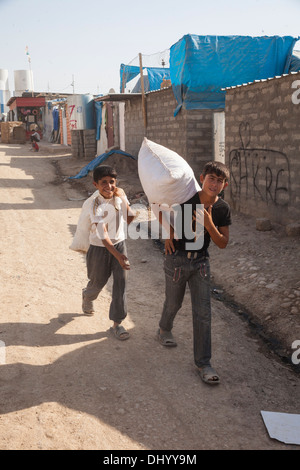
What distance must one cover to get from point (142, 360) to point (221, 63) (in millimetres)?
8312

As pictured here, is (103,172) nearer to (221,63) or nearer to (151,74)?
(221,63)

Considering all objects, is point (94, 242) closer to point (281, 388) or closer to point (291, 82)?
point (281, 388)

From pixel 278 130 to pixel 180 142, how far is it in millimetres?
3949

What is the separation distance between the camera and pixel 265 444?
2.55 meters

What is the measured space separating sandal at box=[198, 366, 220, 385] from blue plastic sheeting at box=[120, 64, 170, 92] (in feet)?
49.2

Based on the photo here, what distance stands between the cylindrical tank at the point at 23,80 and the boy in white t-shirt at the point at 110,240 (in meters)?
61.3

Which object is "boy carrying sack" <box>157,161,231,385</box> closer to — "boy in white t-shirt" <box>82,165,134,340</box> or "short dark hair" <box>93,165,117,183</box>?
"boy in white t-shirt" <box>82,165,134,340</box>

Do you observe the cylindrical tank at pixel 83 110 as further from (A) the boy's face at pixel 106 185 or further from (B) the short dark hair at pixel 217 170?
(B) the short dark hair at pixel 217 170

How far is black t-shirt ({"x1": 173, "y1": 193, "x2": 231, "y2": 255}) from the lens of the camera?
3.08 m

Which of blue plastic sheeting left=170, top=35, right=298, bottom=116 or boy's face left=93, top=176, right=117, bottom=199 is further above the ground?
blue plastic sheeting left=170, top=35, right=298, bottom=116

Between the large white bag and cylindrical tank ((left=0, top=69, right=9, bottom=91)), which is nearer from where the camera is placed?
the large white bag

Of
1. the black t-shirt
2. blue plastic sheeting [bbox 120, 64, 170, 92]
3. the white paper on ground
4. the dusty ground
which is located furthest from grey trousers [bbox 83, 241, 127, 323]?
blue plastic sheeting [bbox 120, 64, 170, 92]

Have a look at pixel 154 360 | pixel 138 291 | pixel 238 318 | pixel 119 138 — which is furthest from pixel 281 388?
pixel 119 138

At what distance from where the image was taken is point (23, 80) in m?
60.5
